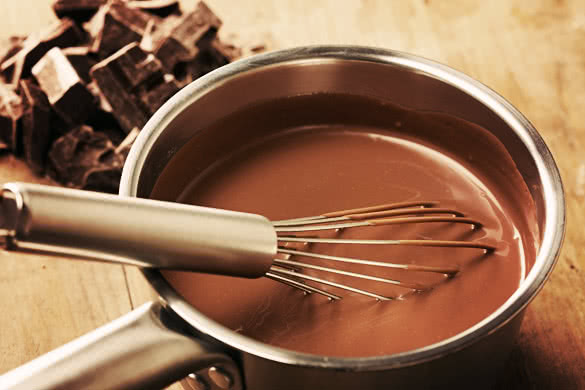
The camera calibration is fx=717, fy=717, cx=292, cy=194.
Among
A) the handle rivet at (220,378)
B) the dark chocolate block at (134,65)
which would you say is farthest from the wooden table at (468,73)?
the handle rivet at (220,378)

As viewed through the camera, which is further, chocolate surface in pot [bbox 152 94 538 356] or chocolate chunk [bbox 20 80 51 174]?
chocolate chunk [bbox 20 80 51 174]

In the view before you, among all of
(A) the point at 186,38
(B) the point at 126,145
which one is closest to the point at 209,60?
(A) the point at 186,38

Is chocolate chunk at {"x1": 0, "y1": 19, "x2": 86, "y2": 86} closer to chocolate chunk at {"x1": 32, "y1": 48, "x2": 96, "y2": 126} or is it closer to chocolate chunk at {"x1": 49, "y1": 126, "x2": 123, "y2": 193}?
chocolate chunk at {"x1": 32, "y1": 48, "x2": 96, "y2": 126}

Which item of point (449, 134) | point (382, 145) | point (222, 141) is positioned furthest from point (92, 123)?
point (449, 134)

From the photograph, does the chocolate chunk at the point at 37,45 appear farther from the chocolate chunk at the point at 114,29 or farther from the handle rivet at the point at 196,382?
the handle rivet at the point at 196,382

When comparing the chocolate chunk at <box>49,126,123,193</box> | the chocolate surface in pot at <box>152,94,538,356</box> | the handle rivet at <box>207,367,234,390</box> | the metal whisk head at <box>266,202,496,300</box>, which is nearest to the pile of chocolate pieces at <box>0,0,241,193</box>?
the chocolate chunk at <box>49,126,123,193</box>

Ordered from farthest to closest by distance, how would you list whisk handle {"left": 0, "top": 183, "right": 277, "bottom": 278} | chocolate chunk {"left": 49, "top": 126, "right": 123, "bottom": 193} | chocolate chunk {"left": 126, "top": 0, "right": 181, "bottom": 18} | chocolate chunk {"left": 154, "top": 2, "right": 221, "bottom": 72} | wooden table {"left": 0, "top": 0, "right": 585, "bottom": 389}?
Answer: 1. chocolate chunk {"left": 126, "top": 0, "right": 181, "bottom": 18}
2. chocolate chunk {"left": 154, "top": 2, "right": 221, "bottom": 72}
3. chocolate chunk {"left": 49, "top": 126, "right": 123, "bottom": 193}
4. wooden table {"left": 0, "top": 0, "right": 585, "bottom": 389}
5. whisk handle {"left": 0, "top": 183, "right": 277, "bottom": 278}

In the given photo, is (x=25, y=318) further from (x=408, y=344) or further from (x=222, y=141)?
(x=408, y=344)
